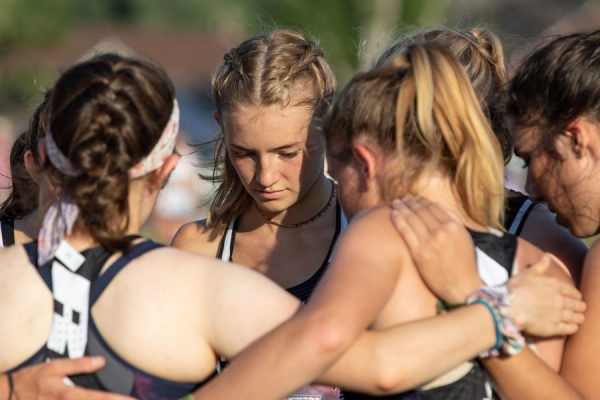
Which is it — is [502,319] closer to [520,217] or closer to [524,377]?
[524,377]

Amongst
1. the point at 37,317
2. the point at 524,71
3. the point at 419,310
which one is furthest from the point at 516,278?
the point at 37,317

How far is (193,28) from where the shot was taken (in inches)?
2265

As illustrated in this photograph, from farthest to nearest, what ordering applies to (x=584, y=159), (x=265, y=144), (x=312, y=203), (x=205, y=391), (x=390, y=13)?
(x=390, y=13) < (x=312, y=203) < (x=265, y=144) < (x=584, y=159) < (x=205, y=391)

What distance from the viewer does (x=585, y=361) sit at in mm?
2975

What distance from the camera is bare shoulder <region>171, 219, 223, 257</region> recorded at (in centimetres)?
411

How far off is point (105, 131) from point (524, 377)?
131cm

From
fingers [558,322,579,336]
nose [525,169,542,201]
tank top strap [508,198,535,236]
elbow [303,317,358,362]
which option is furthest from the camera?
tank top strap [508,198,535,236]

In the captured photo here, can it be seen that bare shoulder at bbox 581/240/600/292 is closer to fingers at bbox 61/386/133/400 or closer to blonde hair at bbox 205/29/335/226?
blonde hair at bbox 205/29/335/226

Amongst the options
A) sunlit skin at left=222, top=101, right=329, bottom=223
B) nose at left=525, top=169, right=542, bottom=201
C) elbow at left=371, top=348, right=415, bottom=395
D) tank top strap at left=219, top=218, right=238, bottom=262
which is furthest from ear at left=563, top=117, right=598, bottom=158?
tank top strap at left=219, top=218, right=238, bottom=262

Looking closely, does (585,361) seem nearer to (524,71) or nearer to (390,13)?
(524,71)

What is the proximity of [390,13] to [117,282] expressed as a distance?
19.2m

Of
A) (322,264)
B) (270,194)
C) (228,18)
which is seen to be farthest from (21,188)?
(228,18)

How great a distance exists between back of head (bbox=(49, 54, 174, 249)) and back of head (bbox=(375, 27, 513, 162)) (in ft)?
4.10

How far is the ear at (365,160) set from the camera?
2.93 m
